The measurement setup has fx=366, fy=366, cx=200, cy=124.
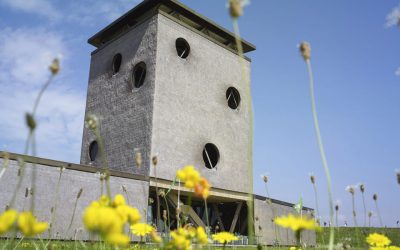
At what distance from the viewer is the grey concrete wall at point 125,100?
10.9 meters

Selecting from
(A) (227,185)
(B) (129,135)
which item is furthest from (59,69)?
(A) (227,185)

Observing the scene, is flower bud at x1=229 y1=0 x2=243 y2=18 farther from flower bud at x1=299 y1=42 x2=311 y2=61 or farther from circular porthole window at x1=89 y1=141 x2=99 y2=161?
circular porthole window at x1=89 y1=141 x2=99 y2=161

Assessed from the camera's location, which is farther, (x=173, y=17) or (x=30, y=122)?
(x=173, y=17)

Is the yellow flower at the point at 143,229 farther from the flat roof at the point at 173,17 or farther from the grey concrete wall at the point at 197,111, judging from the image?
the flat roof at the point at 173,17

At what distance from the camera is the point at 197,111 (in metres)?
12.0

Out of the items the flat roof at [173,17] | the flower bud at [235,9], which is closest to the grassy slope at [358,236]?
the flower bud at [235,9]

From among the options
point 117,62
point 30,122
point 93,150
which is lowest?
point 30,122

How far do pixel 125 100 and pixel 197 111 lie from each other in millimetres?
2387

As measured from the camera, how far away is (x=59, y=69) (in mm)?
875

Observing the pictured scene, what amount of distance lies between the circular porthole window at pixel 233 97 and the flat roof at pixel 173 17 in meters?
1.71

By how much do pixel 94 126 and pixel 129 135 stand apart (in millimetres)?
10549

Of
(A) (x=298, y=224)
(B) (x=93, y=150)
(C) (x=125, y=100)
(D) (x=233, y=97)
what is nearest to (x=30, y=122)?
(A) (x=298, y=224)

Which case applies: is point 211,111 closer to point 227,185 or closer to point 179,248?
point 227,185

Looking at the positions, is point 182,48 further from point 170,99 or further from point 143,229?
point 143,229
